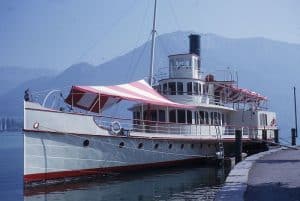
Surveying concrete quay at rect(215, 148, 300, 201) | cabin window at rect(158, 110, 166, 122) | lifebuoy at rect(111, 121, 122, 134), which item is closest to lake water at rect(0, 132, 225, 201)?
lifebuoy at rect(111, 121, 122, 134)

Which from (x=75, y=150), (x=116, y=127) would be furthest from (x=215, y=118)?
(x=75, y=150)

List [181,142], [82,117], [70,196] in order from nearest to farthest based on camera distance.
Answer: [70,196] < [82,117] < [181,142]

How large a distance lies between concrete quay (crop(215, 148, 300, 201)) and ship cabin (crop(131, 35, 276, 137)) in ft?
29.7

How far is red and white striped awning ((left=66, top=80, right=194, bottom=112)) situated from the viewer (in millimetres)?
22750

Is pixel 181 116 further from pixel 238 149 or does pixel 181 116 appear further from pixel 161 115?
pixel 238 149

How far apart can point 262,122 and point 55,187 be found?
20.8 m

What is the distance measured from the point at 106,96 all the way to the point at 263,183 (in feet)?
41.3

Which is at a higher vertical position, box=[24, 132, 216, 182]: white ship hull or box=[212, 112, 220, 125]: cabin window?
box=[212, 112, 220, 125]: cabin window

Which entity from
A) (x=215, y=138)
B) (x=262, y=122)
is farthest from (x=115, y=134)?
(x=262, y=122)

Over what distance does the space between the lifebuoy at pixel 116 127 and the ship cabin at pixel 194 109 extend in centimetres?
174

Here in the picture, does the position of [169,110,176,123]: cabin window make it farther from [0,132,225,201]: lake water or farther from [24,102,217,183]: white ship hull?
[0,132,225,201]: lake water

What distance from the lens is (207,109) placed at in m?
29.7

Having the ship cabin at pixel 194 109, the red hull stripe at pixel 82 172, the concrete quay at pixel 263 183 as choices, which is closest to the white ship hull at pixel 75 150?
the red hull stripe at pixel 82 172

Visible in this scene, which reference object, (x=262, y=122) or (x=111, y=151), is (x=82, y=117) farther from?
(x=262, y=122)
